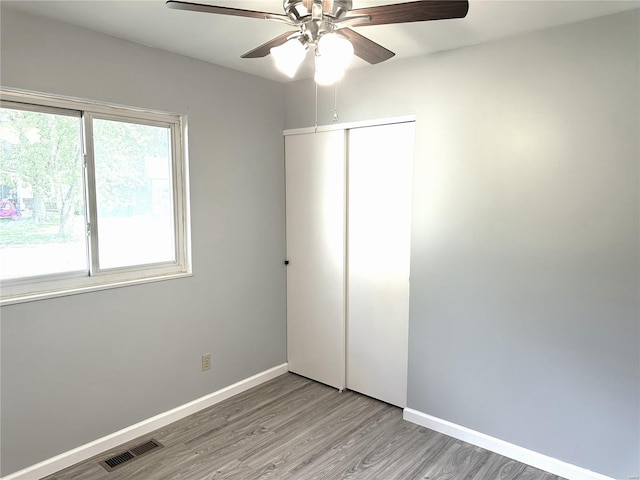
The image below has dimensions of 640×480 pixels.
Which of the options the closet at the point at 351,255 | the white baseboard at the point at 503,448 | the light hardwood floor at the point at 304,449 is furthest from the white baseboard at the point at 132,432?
the white baseboard at the point at 503,448

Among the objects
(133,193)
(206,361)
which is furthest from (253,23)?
(206,361)

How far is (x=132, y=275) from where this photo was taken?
2.67 m

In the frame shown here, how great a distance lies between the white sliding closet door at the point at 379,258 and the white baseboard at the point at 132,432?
2.79 feet

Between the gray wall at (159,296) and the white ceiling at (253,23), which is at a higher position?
the white ceiling at (253,23)

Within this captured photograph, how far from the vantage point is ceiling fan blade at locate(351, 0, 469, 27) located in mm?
1390

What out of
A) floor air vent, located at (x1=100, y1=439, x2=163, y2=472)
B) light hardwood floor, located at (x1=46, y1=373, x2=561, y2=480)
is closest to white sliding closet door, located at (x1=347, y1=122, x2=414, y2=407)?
light hardwood floor, located at (x1=46, y1=373, x2=561, y2=480)

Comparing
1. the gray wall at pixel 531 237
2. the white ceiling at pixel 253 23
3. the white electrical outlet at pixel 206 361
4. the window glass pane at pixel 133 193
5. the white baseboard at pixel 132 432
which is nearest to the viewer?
the white ceiling at pixel 253 23

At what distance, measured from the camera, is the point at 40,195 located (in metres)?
2.28

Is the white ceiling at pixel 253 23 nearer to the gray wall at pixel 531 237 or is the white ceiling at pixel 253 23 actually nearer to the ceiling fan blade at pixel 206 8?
the gray wall at pixel 531 237

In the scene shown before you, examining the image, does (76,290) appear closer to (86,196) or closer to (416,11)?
(86,196)

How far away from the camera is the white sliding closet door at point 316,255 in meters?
3.21

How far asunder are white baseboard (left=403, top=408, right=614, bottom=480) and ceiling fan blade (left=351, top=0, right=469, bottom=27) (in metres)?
2.31

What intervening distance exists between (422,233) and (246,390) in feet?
5.92

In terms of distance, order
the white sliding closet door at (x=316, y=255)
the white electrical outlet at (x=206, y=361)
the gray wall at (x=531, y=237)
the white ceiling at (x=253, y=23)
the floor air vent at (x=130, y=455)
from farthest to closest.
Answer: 1. the white sliding closet door at (x=316, y=255)
2. the white electrical outlet at (x=206, y=361)
3. the floor air vent at (x=130, y=455)
4. the gray wall at (x=531, y=237)
5. the white ceiling at (x=253, y=23)
